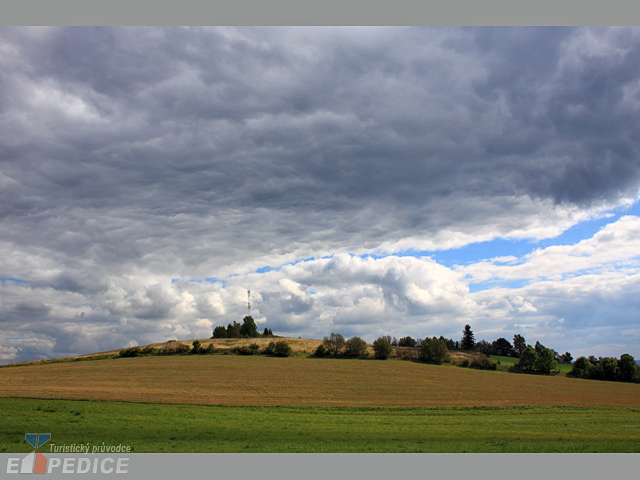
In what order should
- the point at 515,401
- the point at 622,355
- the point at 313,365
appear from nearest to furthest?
the point at 515,401, the point at 313,365, the point at 622,355

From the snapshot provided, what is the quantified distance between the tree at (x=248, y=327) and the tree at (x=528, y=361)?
335 feet

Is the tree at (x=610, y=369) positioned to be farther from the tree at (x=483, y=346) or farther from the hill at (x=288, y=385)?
the tree at (x=483, y=346)

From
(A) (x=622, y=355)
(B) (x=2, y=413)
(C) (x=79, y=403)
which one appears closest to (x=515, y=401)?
(C) (x=79, y=403)

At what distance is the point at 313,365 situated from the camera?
292 ft

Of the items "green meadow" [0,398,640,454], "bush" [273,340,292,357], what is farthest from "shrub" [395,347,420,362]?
"green meadow" [0,398,640,454]

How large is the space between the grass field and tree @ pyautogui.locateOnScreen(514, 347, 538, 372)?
30461 millimetres

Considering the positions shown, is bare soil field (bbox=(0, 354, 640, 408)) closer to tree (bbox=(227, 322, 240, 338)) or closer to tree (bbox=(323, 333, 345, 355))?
tree (bbox=(323, 333, 345, 355))

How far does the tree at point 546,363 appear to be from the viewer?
112 metres

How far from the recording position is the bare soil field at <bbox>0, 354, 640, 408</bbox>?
165 feet

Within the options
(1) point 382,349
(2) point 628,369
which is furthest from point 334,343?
(2) point 628,369

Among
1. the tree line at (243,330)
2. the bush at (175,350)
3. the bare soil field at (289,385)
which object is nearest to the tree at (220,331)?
the tree line at (243,330)

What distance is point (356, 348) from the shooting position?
354ft
